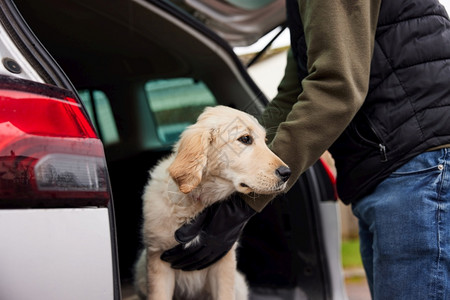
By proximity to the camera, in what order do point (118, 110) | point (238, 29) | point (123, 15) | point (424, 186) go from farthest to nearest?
point (118, 110), point (123, 15), point (238, 29), point (424, 186)

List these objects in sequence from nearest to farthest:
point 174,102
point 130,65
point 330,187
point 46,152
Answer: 1. point 46,152
2. point 330,187
3. point 174,102
4. point 130,65

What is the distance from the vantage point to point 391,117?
172 centimetres

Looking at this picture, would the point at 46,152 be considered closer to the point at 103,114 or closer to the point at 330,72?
the point at 330,72

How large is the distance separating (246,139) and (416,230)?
0.75 metres

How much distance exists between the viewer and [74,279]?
1217 millimetres

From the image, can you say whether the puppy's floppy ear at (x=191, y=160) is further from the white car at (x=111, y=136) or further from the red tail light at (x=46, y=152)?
the red tail light at (x=46, y=152)

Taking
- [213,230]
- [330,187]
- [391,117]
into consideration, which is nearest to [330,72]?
[391,117]

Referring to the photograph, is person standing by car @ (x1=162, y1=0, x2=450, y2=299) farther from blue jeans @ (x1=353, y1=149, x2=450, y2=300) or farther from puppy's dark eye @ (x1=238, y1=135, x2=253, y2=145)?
puppy's dark eye @ (x1=238, y1=135, x2=253, y2=145)

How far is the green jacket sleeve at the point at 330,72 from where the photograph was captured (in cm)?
157

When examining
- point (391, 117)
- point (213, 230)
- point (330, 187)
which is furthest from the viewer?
point (330, 187)

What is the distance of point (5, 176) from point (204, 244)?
94 centimetres

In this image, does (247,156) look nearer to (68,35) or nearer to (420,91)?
(420,91)

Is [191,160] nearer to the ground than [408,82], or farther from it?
nearer to the ground

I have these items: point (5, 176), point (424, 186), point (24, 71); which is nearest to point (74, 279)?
point (5, 176)
